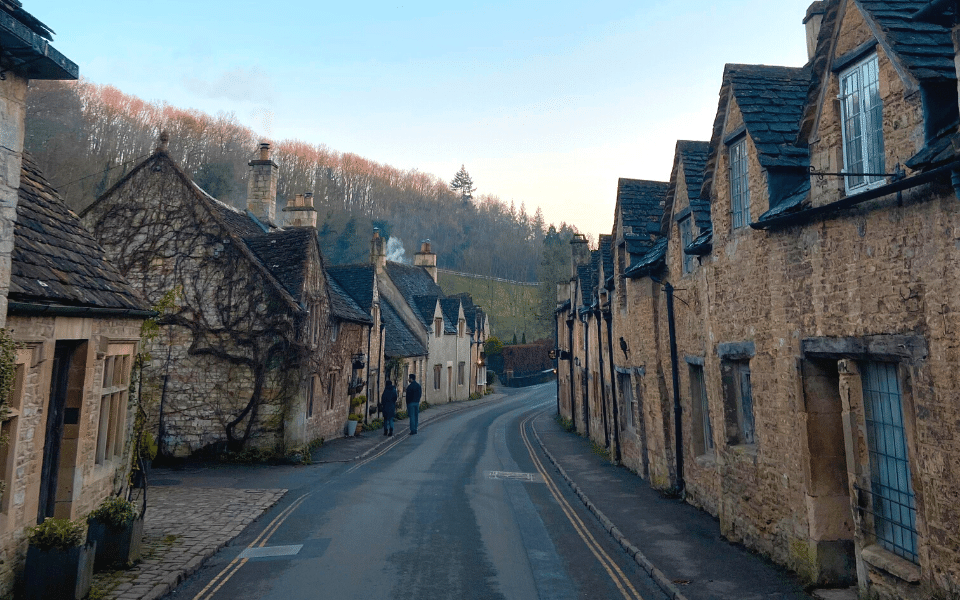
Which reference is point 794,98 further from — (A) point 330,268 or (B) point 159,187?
(A) point 330,268

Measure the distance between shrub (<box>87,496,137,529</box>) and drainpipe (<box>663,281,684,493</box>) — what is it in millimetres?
10518

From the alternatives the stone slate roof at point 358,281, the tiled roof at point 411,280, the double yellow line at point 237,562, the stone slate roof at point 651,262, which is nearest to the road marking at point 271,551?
the double yellow line at point 237,562

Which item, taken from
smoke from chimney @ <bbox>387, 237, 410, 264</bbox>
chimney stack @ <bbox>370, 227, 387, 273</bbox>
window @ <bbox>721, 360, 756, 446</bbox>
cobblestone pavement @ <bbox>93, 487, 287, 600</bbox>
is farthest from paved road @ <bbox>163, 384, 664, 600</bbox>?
smoke from chimney @ <bbox>387, 237, 410, 264</bbox>

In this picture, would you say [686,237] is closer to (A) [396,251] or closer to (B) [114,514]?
(B) [114,514]

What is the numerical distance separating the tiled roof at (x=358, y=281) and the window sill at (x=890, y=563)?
24304 mm

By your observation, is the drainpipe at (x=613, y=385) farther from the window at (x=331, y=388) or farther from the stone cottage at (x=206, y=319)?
the window at (x=331, y=388)

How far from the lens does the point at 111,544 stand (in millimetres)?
8289

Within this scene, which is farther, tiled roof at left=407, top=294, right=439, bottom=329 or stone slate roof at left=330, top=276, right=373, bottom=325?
tiled roof at left=407, top=294, right=439, bottom=329

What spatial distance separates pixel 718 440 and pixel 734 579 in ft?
9.89

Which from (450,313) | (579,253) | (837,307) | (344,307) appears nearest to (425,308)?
(450,313)

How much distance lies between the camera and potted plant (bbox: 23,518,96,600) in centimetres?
678

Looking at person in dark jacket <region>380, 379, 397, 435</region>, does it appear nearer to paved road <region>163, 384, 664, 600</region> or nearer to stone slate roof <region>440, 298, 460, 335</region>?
paved road <region>163, 384, 664, 600</region>

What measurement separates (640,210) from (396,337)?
73.5 ft

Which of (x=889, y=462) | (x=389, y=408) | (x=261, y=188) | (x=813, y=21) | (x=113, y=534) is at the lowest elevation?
(x=113, y=534)
